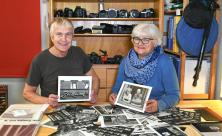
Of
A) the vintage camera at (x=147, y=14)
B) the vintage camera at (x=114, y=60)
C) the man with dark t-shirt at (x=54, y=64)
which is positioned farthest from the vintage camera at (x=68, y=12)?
the man with dark t-shirt at (x=54, y=64)

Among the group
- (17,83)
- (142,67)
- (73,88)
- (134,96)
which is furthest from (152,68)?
(17,83)

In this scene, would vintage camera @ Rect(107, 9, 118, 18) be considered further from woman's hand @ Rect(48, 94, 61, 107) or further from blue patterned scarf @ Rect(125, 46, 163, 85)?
woman's hand @ Rect(48, 94, 61, 107)

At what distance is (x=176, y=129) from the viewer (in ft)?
4.75

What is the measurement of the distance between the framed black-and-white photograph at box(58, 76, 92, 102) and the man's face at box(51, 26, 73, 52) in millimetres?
325

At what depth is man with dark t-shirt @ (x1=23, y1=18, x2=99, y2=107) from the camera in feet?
6.79

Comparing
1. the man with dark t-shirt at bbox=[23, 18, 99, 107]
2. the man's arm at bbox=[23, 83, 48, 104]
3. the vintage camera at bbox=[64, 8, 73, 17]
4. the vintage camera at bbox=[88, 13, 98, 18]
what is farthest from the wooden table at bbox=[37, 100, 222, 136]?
the vintage camera at bbox=[64, 8, 73, 17]

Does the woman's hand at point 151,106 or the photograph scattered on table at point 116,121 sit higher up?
the woman's hand at point 151,106

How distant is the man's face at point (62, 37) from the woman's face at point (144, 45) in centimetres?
50

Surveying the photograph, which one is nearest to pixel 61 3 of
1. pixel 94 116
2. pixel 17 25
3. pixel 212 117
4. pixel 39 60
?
pixel 17 25

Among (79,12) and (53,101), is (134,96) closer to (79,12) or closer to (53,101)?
(53,101)

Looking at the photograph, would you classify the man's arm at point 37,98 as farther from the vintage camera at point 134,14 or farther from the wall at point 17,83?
the vintage camera at point 134,14

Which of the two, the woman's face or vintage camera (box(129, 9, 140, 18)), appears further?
vintage camera (box(129, 9, 140, 18))

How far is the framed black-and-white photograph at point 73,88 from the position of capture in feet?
6.16

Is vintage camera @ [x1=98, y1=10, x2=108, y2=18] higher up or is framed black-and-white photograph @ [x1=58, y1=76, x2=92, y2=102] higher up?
vintage camera @ [x1=98, y1=10, x2=108, y2=18]
